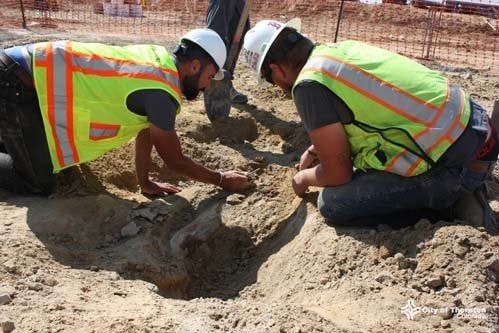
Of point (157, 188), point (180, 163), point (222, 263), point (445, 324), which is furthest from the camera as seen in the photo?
point (157, 188)

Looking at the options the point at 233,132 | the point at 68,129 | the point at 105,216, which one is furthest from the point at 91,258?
the point at 233,132

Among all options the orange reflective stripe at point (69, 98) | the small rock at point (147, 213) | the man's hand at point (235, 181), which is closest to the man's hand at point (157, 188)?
the small rock at point (147, 213)

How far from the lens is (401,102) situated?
11.4 feet

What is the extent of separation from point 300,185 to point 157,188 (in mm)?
1118

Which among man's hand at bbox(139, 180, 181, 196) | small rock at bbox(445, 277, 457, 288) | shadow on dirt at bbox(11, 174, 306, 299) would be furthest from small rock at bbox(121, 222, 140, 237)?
small rock at bbox(445, 277, 457, 288)

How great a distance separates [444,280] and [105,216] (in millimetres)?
2257

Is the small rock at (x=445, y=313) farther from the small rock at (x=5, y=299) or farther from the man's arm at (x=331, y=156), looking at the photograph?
the small rock at (x=5, y=299)

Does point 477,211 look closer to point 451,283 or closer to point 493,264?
point 493,264

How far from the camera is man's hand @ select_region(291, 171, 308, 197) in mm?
4062

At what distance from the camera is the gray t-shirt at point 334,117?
3.42 m

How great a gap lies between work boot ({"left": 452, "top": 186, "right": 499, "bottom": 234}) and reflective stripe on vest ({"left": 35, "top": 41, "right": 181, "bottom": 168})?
75.7 inches

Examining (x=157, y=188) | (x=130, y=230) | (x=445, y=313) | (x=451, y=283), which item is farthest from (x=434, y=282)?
(x=157, y=188)

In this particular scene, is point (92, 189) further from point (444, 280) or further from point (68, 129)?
point (444, 280)

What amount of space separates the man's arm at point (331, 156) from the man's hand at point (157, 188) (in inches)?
47.4
